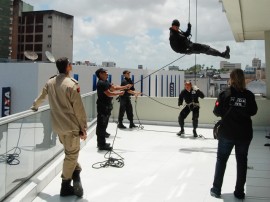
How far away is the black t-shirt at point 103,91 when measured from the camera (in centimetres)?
579

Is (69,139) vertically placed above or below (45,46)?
below

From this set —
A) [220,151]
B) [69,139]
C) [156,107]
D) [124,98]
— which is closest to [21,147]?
[69,139]

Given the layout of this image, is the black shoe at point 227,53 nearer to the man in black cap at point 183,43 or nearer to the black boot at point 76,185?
the man in black cap at point 183,43

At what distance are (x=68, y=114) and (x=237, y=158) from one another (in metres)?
1.95

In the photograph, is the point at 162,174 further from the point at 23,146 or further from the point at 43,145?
the point at 23,146

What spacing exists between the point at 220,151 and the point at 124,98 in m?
5.06

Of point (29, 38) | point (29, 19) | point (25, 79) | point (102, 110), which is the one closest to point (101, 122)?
point (102, 110)

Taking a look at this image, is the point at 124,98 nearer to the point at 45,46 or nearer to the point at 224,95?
the point at 224,95

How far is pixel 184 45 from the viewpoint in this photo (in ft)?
21.0

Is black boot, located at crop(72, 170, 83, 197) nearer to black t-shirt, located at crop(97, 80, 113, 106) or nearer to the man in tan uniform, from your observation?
the man in tan uniform

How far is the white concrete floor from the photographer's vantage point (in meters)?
3.73

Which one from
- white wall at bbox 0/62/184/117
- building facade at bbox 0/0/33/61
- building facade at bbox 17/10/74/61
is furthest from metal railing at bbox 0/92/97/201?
building facade at bbox 17/10/74/61

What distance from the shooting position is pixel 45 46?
5316 centimetres

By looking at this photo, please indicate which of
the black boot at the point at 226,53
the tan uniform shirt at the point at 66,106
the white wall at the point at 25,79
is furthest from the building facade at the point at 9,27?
the tan uniform shirt at the point at 66,106
